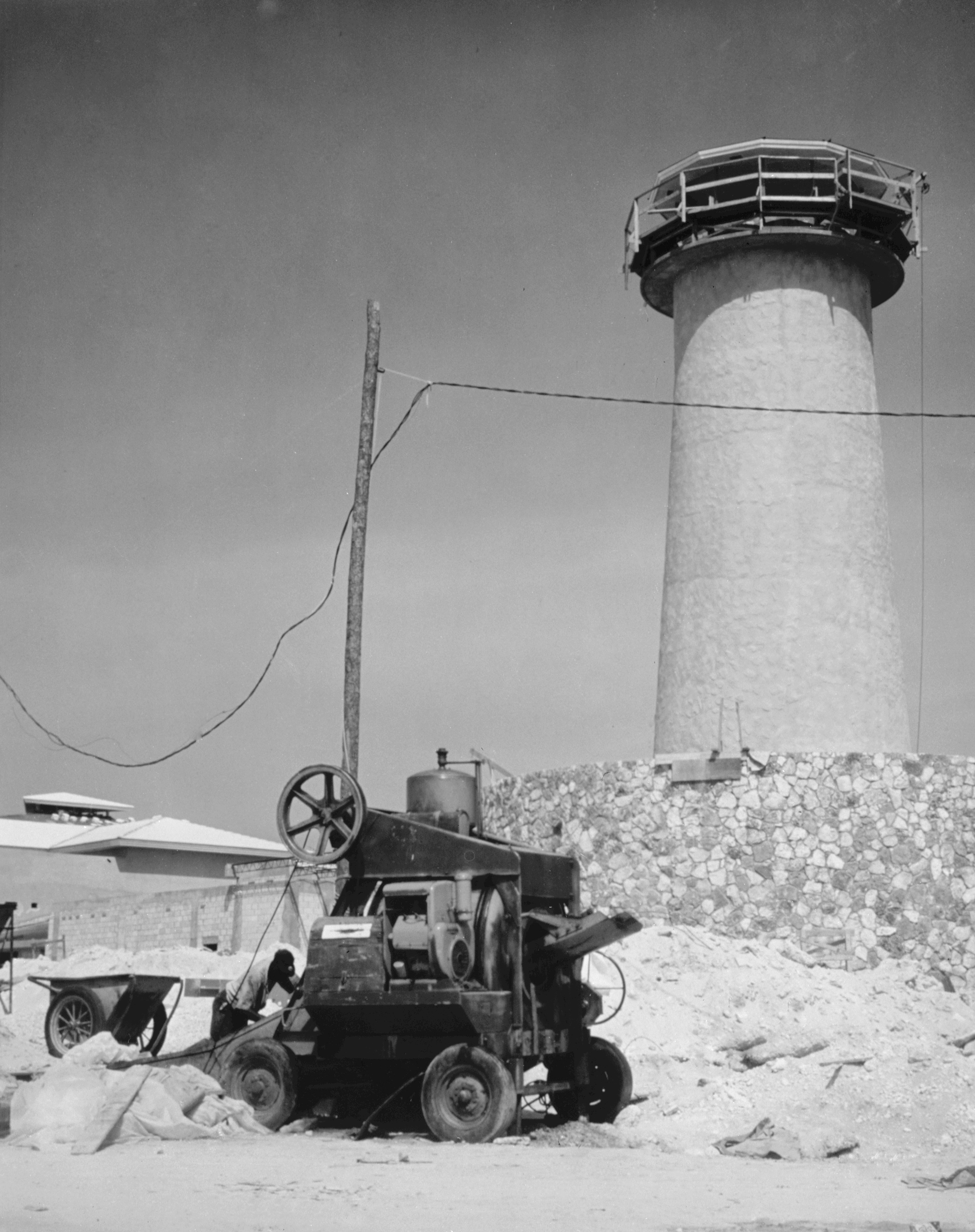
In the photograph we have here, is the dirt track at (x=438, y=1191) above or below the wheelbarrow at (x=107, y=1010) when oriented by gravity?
below

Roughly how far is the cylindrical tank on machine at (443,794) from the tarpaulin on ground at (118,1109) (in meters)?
2.76

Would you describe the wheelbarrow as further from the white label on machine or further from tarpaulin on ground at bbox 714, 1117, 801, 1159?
tarpaulin on ground at bbox 714, 1117, 801, 1159

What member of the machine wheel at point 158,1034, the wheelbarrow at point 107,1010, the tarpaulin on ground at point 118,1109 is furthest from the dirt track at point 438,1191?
the wheelbarrow at point 107,1010

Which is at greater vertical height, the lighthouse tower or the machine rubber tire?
the lighthouse tower

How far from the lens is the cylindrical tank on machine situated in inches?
496

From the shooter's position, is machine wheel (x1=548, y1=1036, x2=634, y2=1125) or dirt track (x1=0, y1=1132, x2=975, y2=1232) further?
machine wheel (x1=548, y1=1036, x2=634, y2=1125)

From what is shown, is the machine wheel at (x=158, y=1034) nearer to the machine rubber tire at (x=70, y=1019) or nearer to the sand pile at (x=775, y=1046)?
the machine rubber tire at (x=70, y=1019)

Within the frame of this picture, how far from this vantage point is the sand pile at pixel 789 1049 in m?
13.0

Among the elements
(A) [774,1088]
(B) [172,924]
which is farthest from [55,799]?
(A) [774,1088]

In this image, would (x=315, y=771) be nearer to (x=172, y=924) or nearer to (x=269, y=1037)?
(x=269, y=1037)

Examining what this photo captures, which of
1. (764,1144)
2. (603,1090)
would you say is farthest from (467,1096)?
(764,1144)

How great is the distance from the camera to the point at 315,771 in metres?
12.1

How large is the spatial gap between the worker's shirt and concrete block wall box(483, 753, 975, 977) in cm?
874

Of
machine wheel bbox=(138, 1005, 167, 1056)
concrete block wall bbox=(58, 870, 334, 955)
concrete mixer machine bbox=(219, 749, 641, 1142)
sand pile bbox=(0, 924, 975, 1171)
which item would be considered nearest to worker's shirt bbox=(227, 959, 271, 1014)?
concrete mixer machine bbox=(219, 749, 641, 1142)
